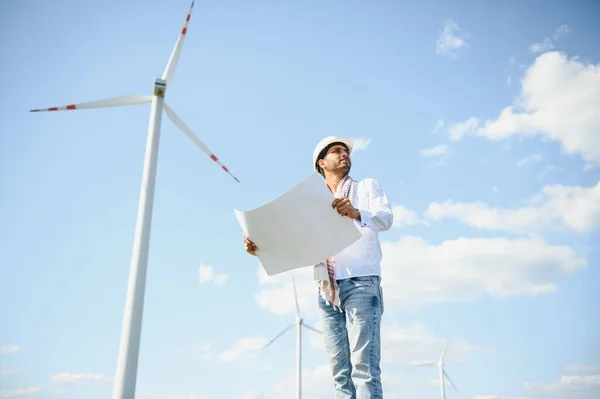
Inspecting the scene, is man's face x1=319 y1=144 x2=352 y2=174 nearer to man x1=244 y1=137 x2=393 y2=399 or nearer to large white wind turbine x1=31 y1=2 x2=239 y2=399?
man x1=244 y1=137 x2=393 y2=399

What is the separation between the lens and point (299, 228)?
4828 millimetres

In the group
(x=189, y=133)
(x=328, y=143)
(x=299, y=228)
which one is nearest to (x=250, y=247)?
(x=299, y=228)

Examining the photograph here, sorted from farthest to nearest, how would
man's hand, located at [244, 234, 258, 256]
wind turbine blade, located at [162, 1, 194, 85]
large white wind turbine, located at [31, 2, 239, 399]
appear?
wind turbine blade, located at [162, 1, 194, 85] < large white wind turbine, located at [31, 2, 239, 399] < man's hand, located at [244, 234, 258, 256]

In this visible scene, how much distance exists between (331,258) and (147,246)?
4.19m

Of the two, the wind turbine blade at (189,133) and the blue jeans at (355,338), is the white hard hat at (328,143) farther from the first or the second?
the wind turbine blade at (189,133)

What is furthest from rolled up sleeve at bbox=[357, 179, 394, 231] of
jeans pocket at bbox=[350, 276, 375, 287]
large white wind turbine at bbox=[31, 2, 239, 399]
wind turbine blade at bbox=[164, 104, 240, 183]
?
wind turbine blade at bbox=[164, 104, 240, 183]

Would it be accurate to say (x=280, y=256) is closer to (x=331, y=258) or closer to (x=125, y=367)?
(x=331, y=258)

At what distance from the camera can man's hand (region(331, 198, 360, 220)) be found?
457 centimetres

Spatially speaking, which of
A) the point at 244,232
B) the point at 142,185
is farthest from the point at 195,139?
the point at 244,232

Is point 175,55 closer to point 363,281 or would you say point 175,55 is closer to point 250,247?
point 250,247

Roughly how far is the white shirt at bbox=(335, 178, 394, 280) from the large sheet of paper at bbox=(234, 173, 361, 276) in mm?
196

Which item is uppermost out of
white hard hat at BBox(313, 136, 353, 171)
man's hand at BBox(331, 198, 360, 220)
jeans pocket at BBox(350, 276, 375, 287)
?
white hard hat at BBox(313, 136, 353, 171)

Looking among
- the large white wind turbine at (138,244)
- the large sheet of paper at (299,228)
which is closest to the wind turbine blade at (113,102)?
the large white wind turbine at (138,244)

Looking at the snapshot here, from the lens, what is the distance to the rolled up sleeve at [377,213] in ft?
15.2
